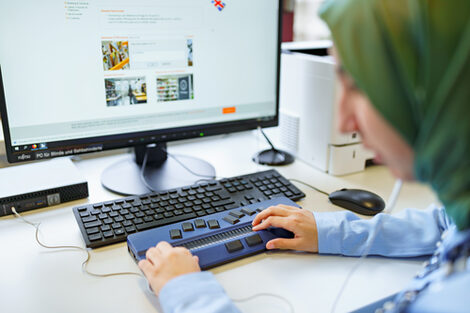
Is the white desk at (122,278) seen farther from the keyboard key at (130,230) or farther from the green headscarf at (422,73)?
the green headscarf at (422,73)

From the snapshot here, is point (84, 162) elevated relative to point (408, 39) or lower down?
lower down

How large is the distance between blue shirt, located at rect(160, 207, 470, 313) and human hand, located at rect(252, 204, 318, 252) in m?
0.01

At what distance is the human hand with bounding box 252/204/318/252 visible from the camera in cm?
75

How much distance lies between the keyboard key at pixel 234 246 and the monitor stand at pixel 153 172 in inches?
11.5

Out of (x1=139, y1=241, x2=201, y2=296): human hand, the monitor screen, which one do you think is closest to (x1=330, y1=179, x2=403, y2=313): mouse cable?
(x1=139, y1=241, x2=201, y2=296): human hand

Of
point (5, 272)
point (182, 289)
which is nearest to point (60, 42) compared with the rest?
point (5, 272)

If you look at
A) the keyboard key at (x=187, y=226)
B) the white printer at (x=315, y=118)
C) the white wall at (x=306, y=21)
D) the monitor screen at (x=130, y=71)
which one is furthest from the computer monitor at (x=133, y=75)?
the white wall at (x=306, y=21)

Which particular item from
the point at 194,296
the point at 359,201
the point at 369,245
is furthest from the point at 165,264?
the point at 359,201

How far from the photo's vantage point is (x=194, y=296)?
608mm

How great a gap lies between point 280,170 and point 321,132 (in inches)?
5.7

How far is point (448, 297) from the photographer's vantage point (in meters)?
0.46

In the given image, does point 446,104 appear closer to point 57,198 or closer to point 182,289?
point 182,289

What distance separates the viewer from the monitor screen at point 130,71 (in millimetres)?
828

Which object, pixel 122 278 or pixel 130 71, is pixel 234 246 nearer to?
pixel 122 278
